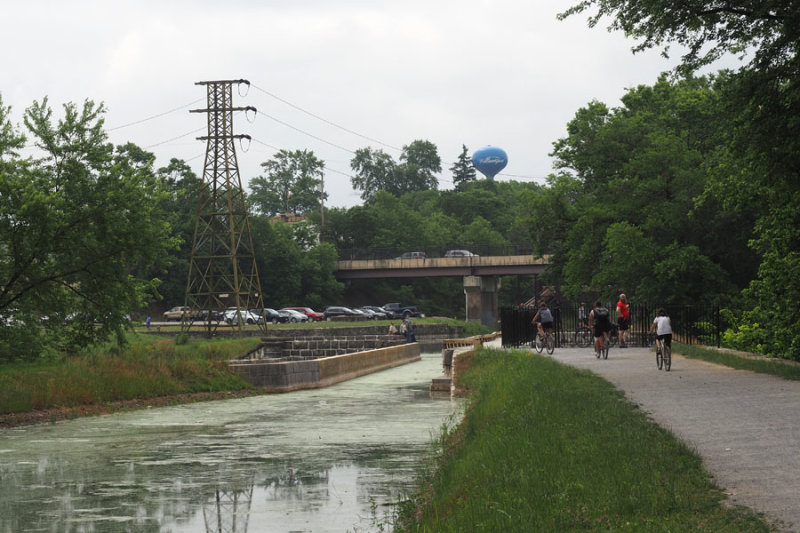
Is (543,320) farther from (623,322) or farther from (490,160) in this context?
(490,160)

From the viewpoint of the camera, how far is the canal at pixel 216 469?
1086 centimetres

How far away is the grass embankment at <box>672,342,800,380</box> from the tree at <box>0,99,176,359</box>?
16006 mm

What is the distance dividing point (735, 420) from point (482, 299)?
94223 mm

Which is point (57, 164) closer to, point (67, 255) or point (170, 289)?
point (67, 255)

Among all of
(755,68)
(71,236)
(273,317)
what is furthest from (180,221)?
(755,68)

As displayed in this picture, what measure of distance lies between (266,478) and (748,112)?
13109mm

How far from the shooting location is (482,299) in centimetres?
10762

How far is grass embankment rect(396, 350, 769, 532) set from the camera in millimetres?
7480

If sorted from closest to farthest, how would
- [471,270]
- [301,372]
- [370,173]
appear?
1. [301,372]
2. [471,270]
3. [370,173]

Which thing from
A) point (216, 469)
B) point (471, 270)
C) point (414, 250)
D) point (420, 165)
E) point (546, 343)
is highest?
point (420, 165)

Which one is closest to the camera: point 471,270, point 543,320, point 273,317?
point 543,320

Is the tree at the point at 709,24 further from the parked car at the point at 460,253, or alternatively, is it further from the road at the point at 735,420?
the parked car at the point at 460,253

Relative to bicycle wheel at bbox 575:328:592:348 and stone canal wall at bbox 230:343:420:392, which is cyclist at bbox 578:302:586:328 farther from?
stone canal wall at bbox 230:343:420:392

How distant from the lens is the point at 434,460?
1468 centimetres
